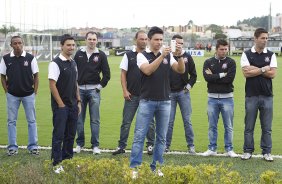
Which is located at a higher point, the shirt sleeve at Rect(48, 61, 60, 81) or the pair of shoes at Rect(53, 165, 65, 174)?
the shirt sleeve at Rect(48, 61, 60, 81)

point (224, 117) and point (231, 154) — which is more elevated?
point (224, 117)

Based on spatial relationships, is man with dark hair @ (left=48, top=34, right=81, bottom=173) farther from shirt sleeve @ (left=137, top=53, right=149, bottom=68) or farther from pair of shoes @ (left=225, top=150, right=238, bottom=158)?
pair of shoes @ (left=225, top=150, right=238, bottom=158)

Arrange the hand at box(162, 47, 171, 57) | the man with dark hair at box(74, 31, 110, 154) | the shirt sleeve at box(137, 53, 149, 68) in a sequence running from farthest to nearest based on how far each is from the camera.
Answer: the man with dark hair at box(74, 31, 110, 154)
the shirt sleeve at box(137, 53, 149, 68)
the hand at box(162, 47, 171, 57)

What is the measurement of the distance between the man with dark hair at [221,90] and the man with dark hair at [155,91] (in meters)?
1.75

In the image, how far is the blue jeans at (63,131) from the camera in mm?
6402

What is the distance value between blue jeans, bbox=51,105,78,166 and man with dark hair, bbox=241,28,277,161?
9.48ft

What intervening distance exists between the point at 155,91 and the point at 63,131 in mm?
1550

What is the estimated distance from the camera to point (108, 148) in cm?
830

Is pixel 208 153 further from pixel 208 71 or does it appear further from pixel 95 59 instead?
pixel 95 59

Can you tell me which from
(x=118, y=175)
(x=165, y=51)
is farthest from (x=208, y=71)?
(x=118, y=175)

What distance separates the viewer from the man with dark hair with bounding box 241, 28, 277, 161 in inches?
285

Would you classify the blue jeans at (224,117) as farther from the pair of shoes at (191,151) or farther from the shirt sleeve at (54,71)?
the shirt sleeve at (54,71)

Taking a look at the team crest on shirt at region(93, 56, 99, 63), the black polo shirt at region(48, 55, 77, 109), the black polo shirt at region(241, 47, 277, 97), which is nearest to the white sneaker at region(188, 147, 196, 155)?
the black polo shirt at region(241, 47, 277, 97)

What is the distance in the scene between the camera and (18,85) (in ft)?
25.1
